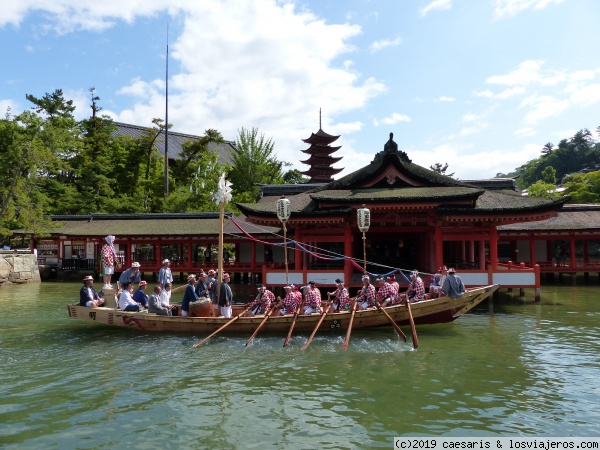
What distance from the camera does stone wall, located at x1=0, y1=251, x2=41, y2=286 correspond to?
101 ft

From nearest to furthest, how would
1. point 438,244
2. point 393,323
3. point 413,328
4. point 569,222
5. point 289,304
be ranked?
point 413,328 < point 393,323 < point 289,304 < point 438,244 < point 569,222

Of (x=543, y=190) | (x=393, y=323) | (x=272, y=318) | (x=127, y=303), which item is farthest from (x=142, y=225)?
(x=543, y=190)

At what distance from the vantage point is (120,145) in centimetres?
4900

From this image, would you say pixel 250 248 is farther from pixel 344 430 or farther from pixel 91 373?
pixel 344 430

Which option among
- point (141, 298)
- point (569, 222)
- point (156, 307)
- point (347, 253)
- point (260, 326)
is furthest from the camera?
point (569, 222)

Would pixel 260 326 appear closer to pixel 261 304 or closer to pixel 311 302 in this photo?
pixel 261 304

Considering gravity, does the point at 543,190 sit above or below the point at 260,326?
above

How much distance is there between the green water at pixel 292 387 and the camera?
26.4ft

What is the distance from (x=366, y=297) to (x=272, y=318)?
133 inches

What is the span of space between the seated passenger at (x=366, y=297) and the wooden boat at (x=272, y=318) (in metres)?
0.79

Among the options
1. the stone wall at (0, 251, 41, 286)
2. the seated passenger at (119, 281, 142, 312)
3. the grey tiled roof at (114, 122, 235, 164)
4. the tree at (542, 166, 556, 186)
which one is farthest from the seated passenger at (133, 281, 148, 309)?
the tree at (542, 166, 556, 186)

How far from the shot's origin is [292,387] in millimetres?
10352

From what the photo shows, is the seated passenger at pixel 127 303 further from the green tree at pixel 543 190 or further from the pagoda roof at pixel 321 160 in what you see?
the green tree at pixel 543 190

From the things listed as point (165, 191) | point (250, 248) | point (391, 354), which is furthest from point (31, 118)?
point (391, 354)
